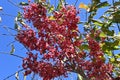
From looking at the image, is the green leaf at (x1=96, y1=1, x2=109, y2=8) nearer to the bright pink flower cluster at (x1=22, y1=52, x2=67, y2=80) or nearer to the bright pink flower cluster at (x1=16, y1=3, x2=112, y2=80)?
the bright pink flower cluster at (x1=16, y1=3, x2=112, y2=80)

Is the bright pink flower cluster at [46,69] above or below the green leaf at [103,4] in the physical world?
below

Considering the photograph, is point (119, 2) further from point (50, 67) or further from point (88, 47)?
point (50, 67)

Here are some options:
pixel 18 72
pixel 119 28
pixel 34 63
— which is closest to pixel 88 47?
pixel 119 28

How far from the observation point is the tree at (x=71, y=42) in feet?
9.47

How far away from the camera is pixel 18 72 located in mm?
3258

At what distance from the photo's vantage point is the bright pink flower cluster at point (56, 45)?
2.94 metres

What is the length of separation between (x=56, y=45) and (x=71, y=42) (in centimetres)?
14

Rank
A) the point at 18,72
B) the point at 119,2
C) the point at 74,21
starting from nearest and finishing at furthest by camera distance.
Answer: the point at 119,2 < the point at 74,21 < the point at 18,72

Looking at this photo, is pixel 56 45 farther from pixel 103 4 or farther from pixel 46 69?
pixel 103 4

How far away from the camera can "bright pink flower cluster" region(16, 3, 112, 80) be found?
2.94 metres

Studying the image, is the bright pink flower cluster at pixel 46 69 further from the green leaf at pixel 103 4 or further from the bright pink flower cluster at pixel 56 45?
the green leaf at pixel 103 4

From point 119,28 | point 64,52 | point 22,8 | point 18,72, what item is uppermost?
point 22,8

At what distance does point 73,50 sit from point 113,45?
36cm

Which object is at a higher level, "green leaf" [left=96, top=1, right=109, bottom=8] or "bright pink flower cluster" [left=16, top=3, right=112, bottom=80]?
"green leaf" [left=96, top=1, right=109, bottom=8]
